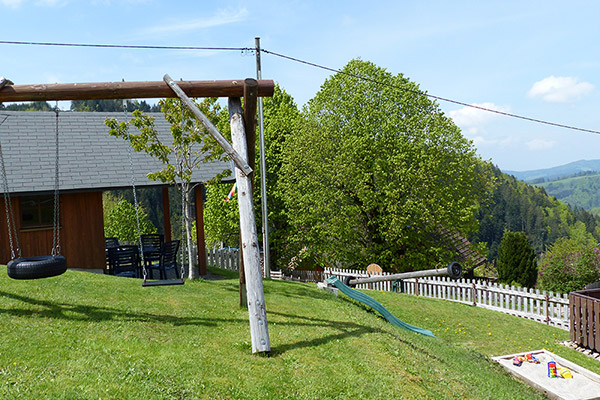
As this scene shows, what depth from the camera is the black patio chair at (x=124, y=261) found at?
15461 mm

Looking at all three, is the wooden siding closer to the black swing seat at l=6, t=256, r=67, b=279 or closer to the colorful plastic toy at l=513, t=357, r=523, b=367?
the black swing seat at l=6, t=256, r=67, b=279

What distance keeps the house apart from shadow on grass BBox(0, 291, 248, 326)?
278 inches

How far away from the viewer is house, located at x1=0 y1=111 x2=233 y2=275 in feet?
51.8

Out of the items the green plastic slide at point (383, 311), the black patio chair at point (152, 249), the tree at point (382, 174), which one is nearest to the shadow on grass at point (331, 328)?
the green plastic slide at point (383, 311)

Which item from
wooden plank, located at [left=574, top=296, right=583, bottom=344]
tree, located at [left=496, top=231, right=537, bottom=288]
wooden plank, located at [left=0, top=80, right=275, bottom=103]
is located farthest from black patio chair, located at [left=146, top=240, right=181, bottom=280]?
tree, located at [left=496, top=231, right=537, bottom=288]

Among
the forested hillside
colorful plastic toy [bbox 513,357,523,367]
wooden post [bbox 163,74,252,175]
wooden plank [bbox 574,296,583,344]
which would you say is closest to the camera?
wooden post [bbox 163,74,252,175]

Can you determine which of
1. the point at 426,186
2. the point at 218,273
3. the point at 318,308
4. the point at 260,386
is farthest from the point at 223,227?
the point at 260,386

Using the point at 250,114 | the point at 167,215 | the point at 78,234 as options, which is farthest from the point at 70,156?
the point at 250,114

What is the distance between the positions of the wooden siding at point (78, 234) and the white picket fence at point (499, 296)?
11520 mm

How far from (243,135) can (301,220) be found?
695 inches

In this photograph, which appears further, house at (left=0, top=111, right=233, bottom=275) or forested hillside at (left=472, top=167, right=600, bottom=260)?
forested hillside at (left=472, top=167, right=600, bottom=260)

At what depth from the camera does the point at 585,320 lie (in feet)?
42.1

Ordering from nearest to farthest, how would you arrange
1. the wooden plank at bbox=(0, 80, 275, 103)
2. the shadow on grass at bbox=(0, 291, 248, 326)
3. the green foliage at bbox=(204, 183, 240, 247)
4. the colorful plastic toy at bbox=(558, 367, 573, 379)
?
the wooden plank at bbox=(0, 80, 275, 103)
the shadow on grass at bbox=(0, 291, 248, 326)
the colorful plastic toy at bbox=(558, 367, 573, 379)
the green foliage at bbox=(204, 183, 240, 247)

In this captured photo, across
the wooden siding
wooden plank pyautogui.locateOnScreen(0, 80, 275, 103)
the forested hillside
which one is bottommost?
the forested hillside
